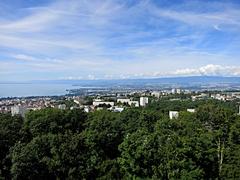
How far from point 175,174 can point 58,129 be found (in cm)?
794

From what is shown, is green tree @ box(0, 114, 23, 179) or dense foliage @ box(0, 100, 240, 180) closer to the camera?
dense foliage @ box(0, 100, 240, 180)

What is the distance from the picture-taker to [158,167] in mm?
10945

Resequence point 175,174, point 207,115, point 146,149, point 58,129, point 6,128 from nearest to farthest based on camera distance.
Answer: point 175,174 → point 146,149 → point 6,128 → point 58,129 → point 207,115

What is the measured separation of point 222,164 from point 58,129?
7.71 m

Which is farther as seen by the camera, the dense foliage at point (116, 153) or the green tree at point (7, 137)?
the green tree at point (7, 137)

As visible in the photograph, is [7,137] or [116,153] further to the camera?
[116,153]

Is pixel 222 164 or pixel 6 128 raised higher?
pixel 6 128

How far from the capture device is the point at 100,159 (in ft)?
41.4

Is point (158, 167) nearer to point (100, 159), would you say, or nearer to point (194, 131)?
point (100, 159)

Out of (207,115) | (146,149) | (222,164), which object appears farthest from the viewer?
(207,115)

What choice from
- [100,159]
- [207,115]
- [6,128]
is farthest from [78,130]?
[207,115]

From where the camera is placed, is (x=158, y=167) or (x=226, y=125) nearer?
(x=158, y=167)

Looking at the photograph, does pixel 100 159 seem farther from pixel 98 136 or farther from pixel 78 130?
pixel 78 130

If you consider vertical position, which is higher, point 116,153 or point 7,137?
point 7,137
